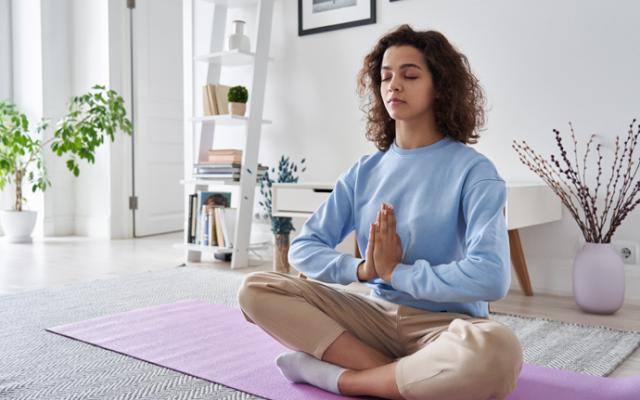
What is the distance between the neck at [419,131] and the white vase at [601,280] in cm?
117

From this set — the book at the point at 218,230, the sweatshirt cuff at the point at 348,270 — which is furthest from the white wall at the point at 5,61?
the sweatshirt cuff at the point at 348,270

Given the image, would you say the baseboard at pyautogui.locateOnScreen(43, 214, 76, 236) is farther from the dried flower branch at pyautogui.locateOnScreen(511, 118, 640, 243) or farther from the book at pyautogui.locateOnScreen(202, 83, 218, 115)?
the dried flower branch at pyautogui.locateOnScreen(511, 118, 640, 243)

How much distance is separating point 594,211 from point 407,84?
1.30 m

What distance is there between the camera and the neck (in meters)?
1.38

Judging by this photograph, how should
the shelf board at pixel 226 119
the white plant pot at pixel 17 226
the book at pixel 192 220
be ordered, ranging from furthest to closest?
the white plant pot at pixel 17 226
the book at pixel 192 220
the shelf board at pixel 226 119

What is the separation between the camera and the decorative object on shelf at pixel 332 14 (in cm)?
312

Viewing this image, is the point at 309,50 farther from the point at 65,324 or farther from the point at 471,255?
the point at 471,255

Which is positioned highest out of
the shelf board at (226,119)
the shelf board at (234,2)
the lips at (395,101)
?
the shelf board at (234,2)

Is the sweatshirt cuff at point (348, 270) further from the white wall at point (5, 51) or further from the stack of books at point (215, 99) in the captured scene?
the white wall at point (5, 51)

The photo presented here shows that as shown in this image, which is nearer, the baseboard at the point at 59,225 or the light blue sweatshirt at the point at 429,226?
the light blue sweatshirt at the point at 429,226

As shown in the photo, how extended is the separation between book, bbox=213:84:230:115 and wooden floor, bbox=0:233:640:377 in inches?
33.4

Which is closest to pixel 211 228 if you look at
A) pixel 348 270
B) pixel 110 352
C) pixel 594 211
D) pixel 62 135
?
pixel 62 135

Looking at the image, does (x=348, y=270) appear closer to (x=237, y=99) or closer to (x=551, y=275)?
(x=551, y=275)

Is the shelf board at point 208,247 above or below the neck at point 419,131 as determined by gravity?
below
